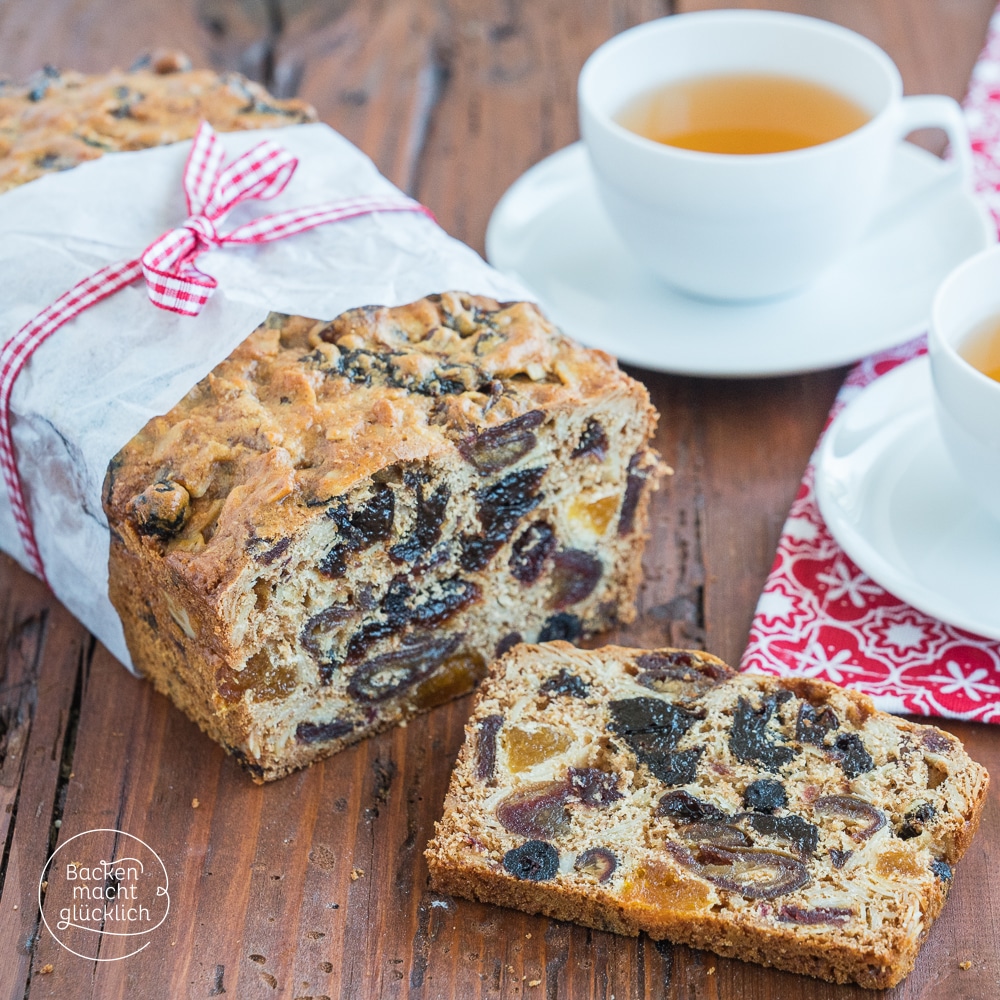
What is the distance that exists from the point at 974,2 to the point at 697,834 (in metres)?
4.01

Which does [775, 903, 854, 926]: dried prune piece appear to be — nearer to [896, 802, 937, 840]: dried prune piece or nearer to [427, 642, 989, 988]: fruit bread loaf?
[427, 642, 989, 988]: fruit bread loaf

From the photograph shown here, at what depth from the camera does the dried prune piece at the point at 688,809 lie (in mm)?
2443

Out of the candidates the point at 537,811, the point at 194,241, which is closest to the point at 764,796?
the point at 537,811

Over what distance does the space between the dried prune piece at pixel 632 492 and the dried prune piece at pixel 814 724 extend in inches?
24.6

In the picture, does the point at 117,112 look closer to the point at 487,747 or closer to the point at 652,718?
the point at 487,747

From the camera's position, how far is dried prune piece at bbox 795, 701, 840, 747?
258cm

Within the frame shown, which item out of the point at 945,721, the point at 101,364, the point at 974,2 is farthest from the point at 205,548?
the point at 974,2

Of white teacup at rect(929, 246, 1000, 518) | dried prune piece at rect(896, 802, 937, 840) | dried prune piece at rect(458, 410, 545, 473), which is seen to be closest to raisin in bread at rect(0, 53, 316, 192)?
dried prune piece at rect(458, 410, 545, 473)

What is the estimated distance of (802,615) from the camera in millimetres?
3020

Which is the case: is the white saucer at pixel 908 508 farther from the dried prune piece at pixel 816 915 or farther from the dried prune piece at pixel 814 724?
the dried prune piece at pixel 816 915

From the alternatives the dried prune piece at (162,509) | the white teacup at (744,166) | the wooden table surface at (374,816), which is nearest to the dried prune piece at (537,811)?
the wooden table surface at (374,816)

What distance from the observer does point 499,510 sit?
277 cm

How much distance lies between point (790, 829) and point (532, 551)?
854 mm

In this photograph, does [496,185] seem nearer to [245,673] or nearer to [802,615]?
[802,615]
